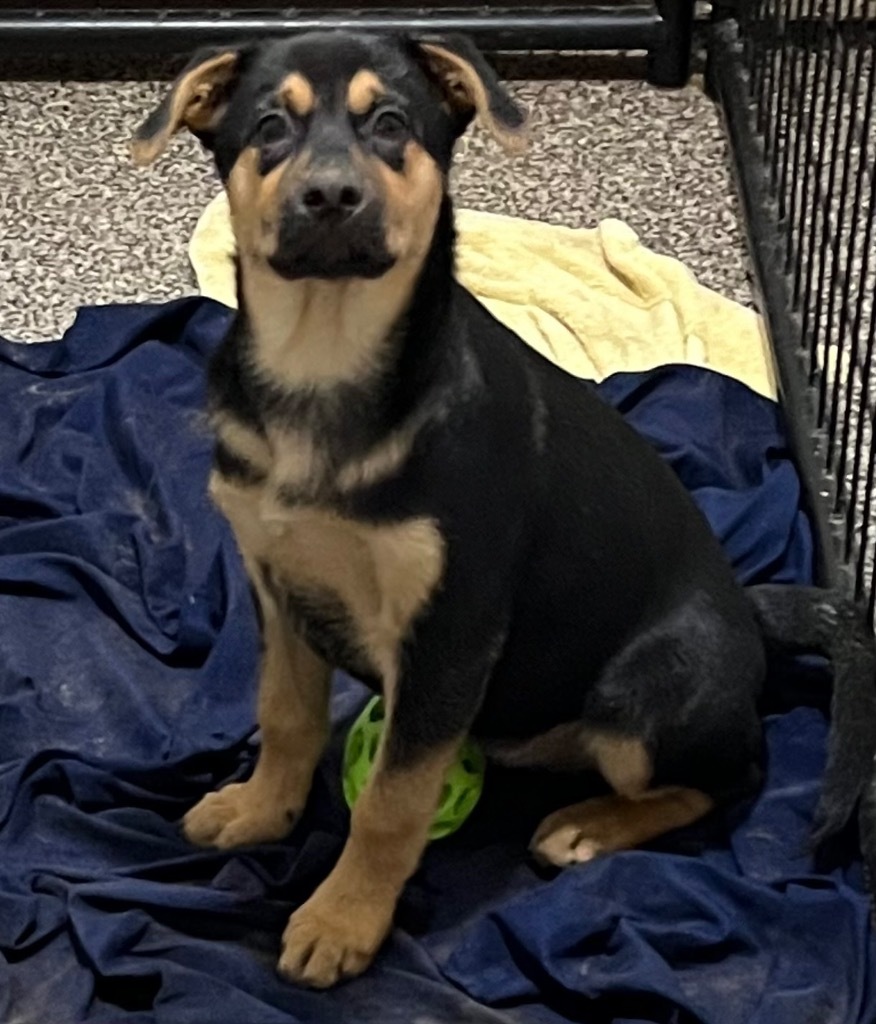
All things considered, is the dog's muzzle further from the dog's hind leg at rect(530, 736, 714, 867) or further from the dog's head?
the dog's hind leg at rect(530, 736, 714, 867)

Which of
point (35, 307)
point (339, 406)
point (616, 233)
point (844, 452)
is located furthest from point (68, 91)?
point (339, 406)

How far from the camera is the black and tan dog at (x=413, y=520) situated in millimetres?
1594

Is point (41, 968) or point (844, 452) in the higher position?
point (844, 452)

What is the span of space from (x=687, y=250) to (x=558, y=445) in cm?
146

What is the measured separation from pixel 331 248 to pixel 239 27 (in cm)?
201

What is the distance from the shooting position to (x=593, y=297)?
115 inches

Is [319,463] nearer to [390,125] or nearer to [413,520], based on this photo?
[413,520]

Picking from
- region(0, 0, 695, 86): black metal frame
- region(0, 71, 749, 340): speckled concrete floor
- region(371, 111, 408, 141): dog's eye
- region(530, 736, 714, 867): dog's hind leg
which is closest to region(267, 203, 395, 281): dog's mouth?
region(371, 111, 408, 141): dog's eye

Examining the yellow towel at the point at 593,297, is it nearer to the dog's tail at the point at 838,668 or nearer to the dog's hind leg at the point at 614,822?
the dog's tail at the point at 838,668

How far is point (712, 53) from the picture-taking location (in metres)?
3.59

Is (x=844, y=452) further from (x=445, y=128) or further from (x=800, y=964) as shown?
(x=445, y=128)

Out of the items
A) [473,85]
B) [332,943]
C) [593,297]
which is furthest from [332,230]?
[593,297]

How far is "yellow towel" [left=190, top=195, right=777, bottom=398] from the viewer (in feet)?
9.30

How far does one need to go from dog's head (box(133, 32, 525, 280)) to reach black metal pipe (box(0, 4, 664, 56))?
1.79 metres
